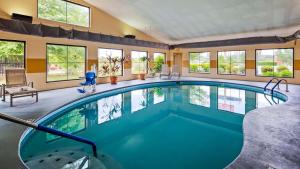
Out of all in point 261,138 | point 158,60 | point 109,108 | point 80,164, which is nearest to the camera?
point 80,164

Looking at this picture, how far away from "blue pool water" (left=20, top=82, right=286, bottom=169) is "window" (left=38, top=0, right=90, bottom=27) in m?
4.01

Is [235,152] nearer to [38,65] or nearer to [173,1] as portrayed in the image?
[173,1]

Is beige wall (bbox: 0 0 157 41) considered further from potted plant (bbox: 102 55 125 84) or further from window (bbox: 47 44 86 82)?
potted plant (bbox: 102 55 125 84)

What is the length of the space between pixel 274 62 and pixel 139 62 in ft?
25.7

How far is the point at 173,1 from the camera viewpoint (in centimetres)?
746

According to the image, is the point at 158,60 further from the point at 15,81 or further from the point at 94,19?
the point at 15,81

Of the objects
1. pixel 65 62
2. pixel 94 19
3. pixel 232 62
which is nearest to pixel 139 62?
pixel 94 19

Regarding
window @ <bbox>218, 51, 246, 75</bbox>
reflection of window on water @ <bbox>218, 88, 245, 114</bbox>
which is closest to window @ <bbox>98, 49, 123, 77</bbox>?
reflection of window on water @ <bbox>218, 88, 245, 114</bbox>

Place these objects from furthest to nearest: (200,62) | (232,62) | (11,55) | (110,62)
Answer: (200,62)
(232,62)
(110,62)
(11,55)

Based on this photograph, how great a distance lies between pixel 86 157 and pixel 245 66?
1056 centimetres

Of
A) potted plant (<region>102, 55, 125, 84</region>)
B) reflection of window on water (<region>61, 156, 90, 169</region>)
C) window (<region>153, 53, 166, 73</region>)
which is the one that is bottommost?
reflection of window on water (<region>61, 156, 90, 169</region>)

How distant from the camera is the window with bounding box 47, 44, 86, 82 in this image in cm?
826

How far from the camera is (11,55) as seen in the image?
6758 millimetres

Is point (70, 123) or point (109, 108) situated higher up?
point (109, 108)
